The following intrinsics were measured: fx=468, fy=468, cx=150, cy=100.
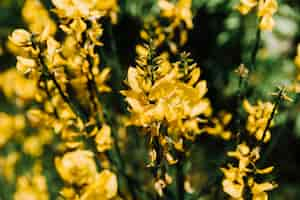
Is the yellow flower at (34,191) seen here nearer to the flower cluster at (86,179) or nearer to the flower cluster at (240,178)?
the flower cluster at (86,179)

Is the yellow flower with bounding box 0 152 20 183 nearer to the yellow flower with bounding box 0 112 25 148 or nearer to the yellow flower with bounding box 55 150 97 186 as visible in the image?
the yellow flower with bounding box 0 112 25 148

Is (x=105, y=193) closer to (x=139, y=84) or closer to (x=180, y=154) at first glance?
(x=139, y=84)

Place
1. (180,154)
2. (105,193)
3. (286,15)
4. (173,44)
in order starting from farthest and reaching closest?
(286,15), (173,44), (180,154), (105,193)

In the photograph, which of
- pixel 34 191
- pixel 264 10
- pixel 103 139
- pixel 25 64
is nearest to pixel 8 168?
pixel 34 191

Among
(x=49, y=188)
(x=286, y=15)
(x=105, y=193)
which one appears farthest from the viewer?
(x=49, y=188)

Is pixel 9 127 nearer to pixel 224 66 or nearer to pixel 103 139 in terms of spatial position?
pixel 224 66

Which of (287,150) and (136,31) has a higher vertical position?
(136,31)

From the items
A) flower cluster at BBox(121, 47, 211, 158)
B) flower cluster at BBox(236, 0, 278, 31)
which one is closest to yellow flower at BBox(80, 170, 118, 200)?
flower cluster at BBox(121, 47, 211, 158)

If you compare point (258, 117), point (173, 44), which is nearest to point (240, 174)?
point (258, 117)

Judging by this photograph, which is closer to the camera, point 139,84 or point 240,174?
point 139,84

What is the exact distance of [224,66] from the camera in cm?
231

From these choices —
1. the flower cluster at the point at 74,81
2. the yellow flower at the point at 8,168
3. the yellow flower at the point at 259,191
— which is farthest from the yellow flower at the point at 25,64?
the yellow flower at the point at 8,168

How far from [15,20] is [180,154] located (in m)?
2.56

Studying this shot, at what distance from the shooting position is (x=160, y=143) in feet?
3.51
